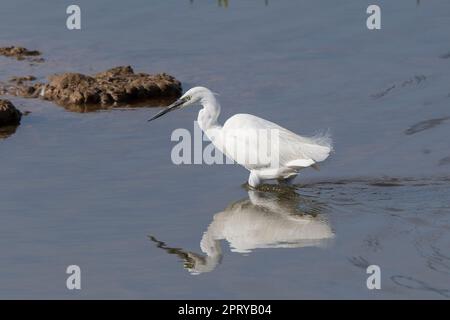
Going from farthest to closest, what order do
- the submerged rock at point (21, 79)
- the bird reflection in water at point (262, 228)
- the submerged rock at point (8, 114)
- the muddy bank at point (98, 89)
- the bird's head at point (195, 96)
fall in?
the submerged rock at point (21, 79) < the muddy bank at point (98, 89) < the submerged rock at point (8, 114) < the bird's head at point (195, 96) < the bird reflection in water at point (262, 228)

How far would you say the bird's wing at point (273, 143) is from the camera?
36.1 feet

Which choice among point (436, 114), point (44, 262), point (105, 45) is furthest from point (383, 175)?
point (105, 45)

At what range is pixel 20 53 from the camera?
49.4 ft

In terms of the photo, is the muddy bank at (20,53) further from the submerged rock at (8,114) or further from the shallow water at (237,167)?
the submerged rock at (8,114)

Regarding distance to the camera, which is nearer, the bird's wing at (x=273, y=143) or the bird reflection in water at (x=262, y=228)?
the bird reflection in water at (x=262, y=228)

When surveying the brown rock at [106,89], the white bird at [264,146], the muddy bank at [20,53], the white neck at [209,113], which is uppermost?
the muddy bank at [20,53]

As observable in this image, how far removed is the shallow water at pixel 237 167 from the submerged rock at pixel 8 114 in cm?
16

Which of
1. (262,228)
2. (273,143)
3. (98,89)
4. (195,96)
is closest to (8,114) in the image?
(98,89)

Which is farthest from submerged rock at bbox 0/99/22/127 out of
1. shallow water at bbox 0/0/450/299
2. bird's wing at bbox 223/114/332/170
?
bird's wing at bbox 223/114/332/170

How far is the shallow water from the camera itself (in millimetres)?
9078

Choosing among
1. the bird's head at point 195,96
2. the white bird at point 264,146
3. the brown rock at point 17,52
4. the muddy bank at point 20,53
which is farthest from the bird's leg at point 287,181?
the brown rock at point 17,52

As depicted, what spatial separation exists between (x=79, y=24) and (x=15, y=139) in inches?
150

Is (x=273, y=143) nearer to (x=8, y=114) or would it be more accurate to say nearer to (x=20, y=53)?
(x=8, y=114)
